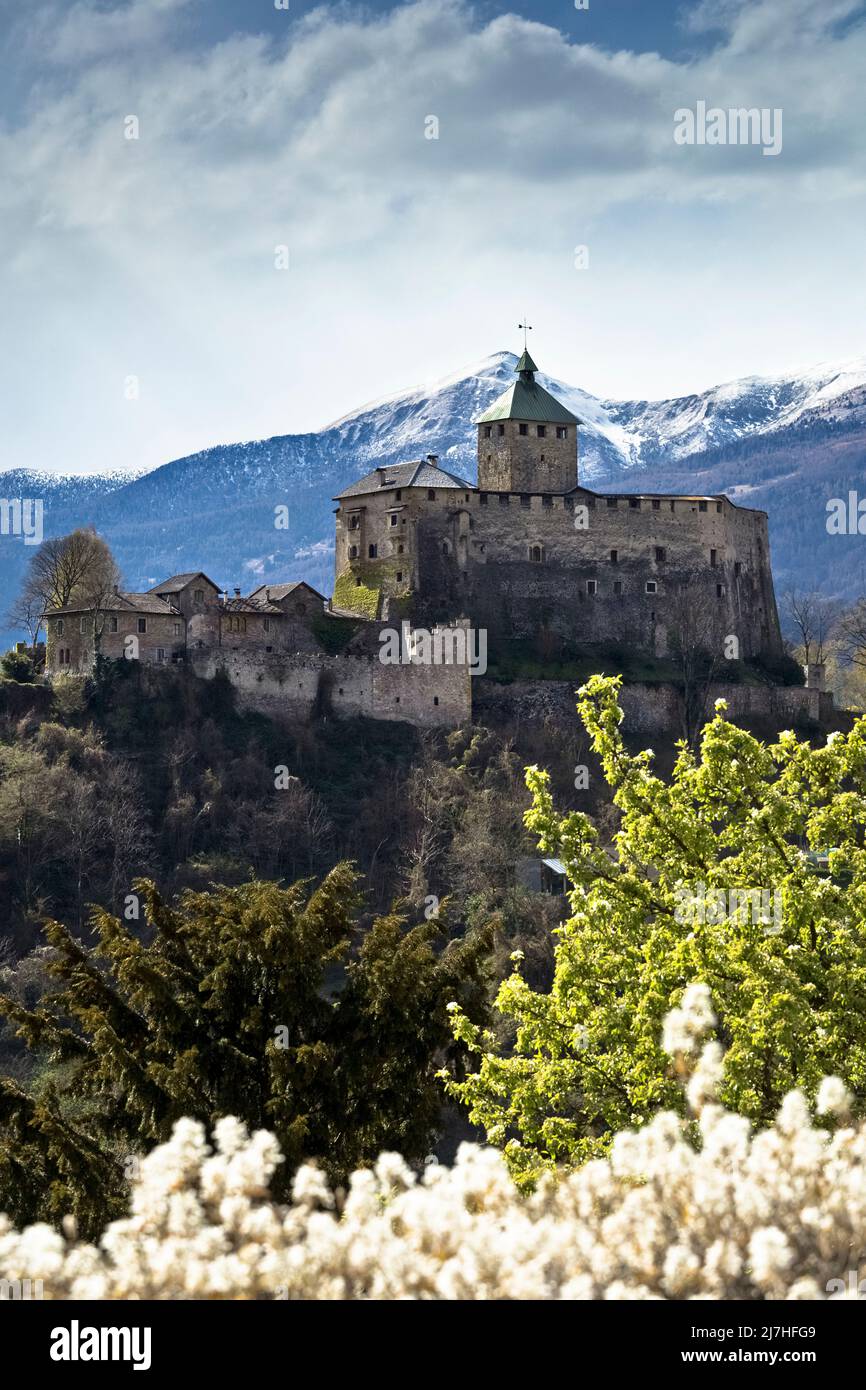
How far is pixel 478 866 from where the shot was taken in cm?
6594

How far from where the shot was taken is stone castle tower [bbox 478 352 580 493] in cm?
8294

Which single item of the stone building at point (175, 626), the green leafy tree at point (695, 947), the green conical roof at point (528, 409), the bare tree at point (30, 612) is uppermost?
the green conical roof at point (528, 409)

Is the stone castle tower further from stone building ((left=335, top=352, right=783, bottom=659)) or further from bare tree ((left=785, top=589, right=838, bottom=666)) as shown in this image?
bare tree ((left=785, top=589, right=838, bottom=666))

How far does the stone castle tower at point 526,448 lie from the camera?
82938mm

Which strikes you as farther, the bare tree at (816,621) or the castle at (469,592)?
the bare tree at (816,621)

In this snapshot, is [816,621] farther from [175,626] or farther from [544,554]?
[175,626]

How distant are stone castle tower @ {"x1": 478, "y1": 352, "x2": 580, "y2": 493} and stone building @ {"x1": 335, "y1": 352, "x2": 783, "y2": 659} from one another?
0.20 ft

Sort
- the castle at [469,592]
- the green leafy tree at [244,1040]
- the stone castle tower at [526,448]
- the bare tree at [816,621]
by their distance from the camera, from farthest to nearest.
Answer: the bare tree at [816,621] < the stone castle tower at [526,448] < the castle at [469,592] < the green leafy tree at [244,1040]

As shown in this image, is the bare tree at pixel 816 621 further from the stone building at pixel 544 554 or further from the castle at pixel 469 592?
the castle at pixel 469 592

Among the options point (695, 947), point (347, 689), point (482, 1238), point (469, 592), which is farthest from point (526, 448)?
point (482, 1238)

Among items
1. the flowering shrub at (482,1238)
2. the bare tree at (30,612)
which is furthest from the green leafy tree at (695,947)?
the bare tree at (30,612)

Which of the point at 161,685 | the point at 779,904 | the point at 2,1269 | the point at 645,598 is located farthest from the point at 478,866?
the point at 2,1269

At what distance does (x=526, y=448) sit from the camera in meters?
83.4

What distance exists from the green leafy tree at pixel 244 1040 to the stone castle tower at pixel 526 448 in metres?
57.8
